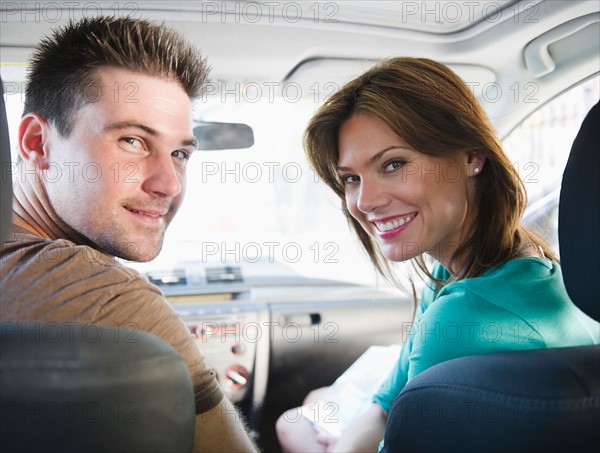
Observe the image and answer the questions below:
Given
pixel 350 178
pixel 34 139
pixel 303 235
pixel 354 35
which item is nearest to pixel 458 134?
pixel 350 178

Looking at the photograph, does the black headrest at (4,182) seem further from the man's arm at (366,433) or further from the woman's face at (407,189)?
the man's arm at (366,433)

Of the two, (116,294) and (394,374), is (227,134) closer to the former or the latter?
(394,374)

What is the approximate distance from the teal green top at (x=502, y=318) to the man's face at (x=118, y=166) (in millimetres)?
774

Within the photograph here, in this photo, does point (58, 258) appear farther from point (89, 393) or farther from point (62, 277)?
point (89, 393)

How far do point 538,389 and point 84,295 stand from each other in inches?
32.5

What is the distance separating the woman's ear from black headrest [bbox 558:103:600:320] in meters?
0.72

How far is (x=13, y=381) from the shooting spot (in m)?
0.95

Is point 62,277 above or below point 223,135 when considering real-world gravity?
below

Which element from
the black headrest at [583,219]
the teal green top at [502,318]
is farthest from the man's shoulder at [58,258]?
the black headrest at [583,219]

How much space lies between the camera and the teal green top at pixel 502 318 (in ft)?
4.74

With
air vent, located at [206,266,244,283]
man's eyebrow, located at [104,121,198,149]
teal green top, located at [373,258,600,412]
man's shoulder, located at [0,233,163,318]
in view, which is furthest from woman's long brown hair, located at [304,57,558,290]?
air vent, located at [206,266,244,283]

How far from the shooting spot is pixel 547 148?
339 cm

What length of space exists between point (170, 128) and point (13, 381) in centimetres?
90

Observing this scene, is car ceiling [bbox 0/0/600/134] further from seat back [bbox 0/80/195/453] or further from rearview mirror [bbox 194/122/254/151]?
Answer: seat back [bbox 0/80/195/453]
